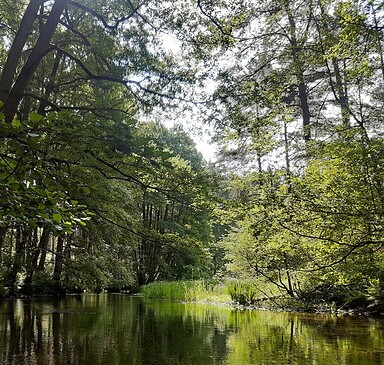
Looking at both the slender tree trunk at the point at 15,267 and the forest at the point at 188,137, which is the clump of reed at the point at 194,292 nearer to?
the forest at the point at 188,137

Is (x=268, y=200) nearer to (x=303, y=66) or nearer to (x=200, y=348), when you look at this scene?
(x=200, y=348)

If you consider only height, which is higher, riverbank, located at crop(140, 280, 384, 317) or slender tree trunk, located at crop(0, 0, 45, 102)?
slender tree trunk, located at crop(0, 0, 45, 102)

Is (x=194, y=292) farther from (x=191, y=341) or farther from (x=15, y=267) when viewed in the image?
(x=191, y=341)

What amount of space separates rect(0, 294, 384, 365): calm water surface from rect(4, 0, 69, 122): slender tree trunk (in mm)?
2410

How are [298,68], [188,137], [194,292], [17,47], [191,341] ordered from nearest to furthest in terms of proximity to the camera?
[17,47]
[191,341]
[188,137]
[298,68]
[194,292]

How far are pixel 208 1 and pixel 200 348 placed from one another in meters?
4.28

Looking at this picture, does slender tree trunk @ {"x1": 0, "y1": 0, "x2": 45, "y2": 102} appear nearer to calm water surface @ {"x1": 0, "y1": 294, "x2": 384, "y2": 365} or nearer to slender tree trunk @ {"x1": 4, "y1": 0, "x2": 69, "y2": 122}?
slender tree trunk @ {"x1": 4, "y1": 0, "x2": 69, "y2": 122}

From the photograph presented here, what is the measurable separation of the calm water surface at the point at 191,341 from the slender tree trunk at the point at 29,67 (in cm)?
241

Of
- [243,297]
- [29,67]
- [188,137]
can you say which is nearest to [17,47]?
[29,67]

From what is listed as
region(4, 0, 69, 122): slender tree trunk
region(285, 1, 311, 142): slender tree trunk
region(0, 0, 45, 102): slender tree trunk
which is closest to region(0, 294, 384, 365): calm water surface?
region(4, 0, 69, 122): slender tree trunk

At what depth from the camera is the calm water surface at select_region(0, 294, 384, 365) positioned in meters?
3.56

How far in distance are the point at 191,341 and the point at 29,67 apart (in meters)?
3.71

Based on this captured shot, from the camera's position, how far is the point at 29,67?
13.1ft

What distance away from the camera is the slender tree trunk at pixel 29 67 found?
3.64 metres
